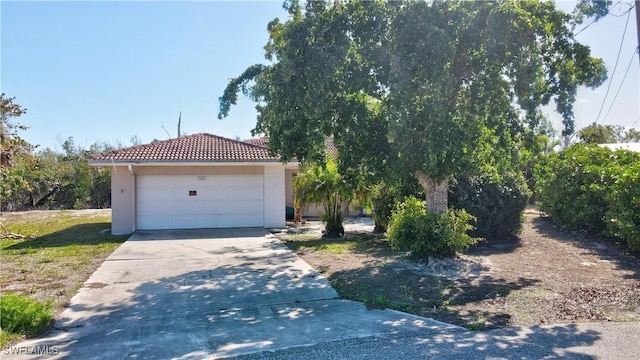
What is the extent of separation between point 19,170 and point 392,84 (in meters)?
15.9

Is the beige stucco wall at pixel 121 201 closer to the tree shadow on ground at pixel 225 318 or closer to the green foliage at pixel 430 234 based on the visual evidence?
the tree shadow on ground at pixel 225 318

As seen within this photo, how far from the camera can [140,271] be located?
29.7 feet

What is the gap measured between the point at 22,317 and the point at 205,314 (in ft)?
7.15

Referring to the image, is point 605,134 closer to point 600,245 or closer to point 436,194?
point 600,245

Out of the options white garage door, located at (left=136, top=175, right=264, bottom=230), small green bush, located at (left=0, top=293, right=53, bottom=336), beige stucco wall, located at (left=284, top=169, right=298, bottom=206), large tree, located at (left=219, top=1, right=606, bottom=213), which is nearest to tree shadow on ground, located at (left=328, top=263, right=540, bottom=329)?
large tree, located at (left=219, top=1, right=606, bottom=213)

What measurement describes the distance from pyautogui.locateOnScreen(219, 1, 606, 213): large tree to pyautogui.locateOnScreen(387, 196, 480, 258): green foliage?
790 millimetres

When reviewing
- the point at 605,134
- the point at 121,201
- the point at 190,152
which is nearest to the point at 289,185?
the point at 190,152

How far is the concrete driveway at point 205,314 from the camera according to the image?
192 inches

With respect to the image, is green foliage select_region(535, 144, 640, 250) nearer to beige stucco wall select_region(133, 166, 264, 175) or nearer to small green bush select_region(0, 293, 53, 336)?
beige stucco wall select_region(133, 166, 264, 175)

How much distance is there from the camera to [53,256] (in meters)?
10.6

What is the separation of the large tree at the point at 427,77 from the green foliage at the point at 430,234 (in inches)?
31.1

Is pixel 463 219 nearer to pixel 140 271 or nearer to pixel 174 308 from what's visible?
pixel 174 308

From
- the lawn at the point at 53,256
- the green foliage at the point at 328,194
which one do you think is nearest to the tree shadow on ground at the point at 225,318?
the lawn at the point at 53,256

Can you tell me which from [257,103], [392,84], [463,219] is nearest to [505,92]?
[392,84]
